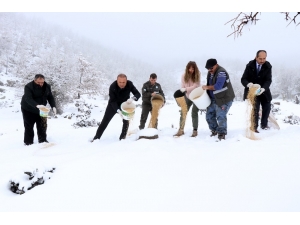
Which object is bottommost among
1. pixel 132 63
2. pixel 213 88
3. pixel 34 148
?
pixel 34 148

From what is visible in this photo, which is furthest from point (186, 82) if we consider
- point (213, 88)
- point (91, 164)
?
point (91, 164)

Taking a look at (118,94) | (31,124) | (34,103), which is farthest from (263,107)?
(31,124)

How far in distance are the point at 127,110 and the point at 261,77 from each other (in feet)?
8.63

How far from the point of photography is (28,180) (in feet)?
8.60

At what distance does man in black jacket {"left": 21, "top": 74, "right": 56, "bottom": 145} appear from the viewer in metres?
4.83

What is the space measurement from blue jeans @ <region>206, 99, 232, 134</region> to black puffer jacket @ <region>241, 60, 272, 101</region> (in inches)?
23.5

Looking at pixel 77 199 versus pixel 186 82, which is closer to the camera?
pixel 77 199

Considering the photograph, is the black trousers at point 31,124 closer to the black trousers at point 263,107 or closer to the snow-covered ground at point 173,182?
the snow-covered ground at point 173,182

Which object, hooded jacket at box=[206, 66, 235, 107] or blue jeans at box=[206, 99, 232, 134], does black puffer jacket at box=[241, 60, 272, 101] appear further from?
blue jeans at box=[206, 99, 232, 134]

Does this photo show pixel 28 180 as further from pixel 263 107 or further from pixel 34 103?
pixel 263 107

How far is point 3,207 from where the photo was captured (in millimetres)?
2113

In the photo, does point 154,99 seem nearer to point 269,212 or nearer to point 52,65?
point 269,212

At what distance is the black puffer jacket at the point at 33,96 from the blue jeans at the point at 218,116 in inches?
140

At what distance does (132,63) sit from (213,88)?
10370 centimetres
